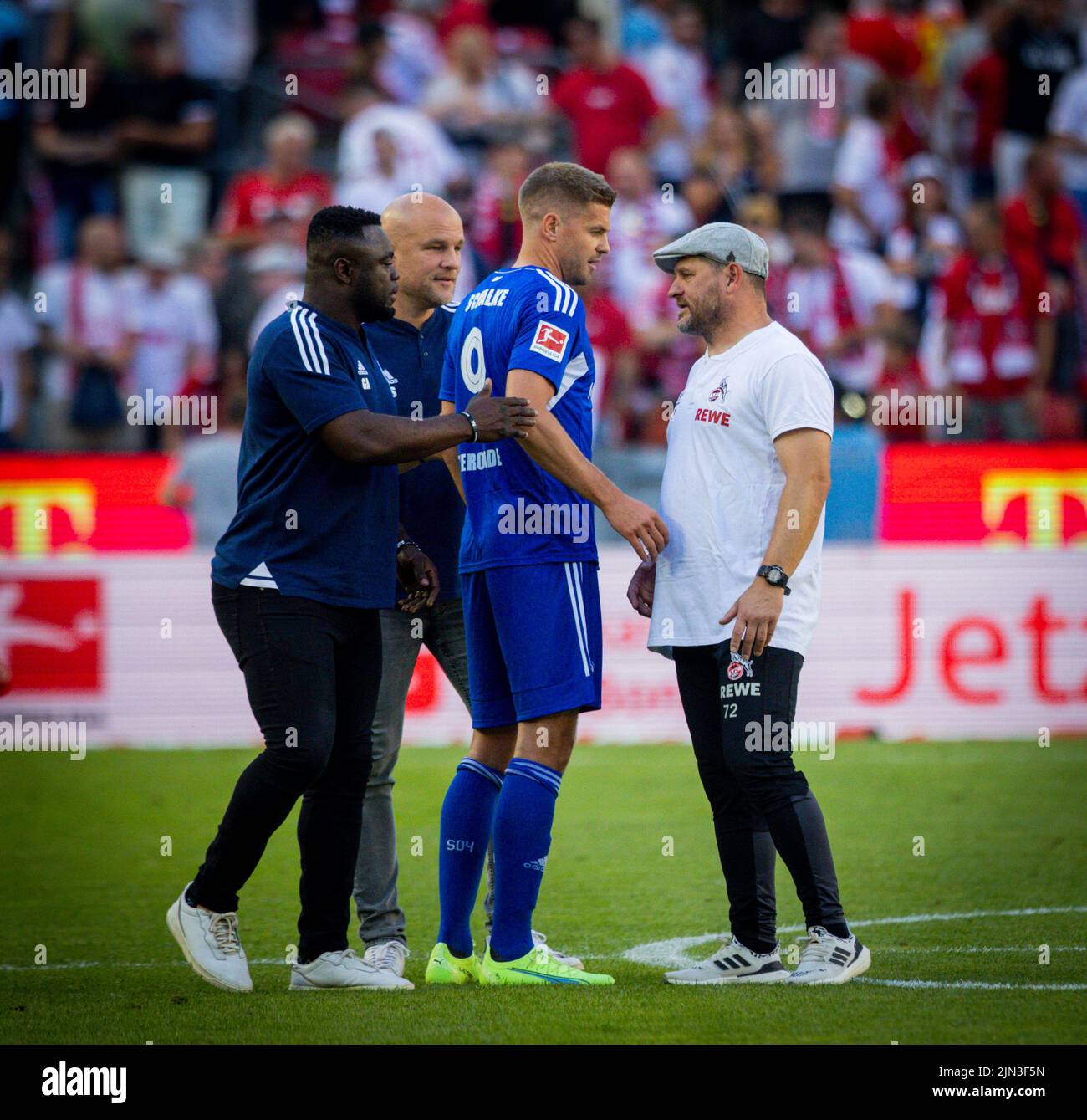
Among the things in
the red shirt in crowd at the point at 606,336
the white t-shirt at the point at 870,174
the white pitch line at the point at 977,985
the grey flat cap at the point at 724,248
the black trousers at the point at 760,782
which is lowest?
the white pitch line at the point at 977,985

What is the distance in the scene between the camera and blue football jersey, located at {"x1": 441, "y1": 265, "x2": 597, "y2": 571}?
542cm

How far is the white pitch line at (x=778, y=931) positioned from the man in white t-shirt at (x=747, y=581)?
0.37m

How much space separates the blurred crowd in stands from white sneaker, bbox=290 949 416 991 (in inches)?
287

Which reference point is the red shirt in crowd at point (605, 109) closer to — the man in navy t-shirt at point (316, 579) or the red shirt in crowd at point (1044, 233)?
the red shirt in crowd at point (1044, 233)

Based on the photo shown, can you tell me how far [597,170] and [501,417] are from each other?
10.5 meters

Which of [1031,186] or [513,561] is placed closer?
[513,561]

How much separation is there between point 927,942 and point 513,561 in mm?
2051

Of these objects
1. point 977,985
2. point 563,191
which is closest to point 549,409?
point 563,191

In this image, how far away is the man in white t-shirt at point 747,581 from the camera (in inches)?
208

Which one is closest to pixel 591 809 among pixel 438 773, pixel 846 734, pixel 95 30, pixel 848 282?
pixel 438 773

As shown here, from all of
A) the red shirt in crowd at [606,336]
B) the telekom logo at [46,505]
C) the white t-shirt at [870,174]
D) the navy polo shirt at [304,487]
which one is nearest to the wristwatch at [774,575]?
the navy polo shirt at [304,487]

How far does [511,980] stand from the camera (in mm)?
5422

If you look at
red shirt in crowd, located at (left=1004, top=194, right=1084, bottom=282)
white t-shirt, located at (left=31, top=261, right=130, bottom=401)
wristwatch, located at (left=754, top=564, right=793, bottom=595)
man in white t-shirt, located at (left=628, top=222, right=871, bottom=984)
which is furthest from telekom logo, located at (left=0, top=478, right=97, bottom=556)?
wristwatch, located at (left=754, top=564, right=793, bottom=595)

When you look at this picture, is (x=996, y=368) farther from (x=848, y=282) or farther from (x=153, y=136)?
(x=153, y=136)
